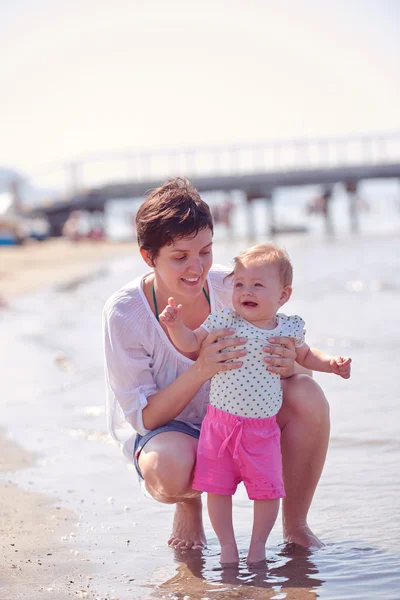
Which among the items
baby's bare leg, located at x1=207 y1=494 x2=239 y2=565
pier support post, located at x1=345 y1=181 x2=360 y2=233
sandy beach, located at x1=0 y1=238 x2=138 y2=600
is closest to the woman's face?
baby's bare leg, located at x1=207 y1=494 x2=239 y2=565

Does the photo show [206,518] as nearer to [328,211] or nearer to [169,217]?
[169,217]

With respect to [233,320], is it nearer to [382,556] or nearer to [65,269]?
[382,556]

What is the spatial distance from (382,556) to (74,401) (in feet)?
10.7

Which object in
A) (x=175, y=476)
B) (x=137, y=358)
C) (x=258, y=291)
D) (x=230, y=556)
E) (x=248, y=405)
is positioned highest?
(x=258, y=291)

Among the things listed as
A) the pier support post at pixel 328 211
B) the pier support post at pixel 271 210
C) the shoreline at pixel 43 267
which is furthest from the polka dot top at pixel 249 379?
the pier support post at pixel 328 211

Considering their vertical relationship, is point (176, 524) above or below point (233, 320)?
below

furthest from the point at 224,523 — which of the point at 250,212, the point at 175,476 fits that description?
the point at 250,212

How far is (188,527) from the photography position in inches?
139

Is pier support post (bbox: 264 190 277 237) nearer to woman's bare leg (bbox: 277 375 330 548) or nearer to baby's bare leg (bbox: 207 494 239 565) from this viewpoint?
woman's bare leg (bbox: 277 375 330 548)

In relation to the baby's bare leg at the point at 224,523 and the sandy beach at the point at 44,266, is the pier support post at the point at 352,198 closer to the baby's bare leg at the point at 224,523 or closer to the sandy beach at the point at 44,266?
the sandy beach at the point at 44,266

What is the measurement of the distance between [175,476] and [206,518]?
2.29 ft

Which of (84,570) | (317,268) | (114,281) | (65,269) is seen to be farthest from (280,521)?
(65,269)

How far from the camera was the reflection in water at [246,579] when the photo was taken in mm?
2914

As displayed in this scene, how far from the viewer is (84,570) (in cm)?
316
